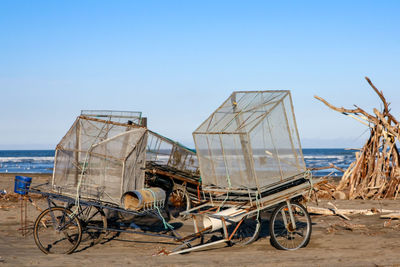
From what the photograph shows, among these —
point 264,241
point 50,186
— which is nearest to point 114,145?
point 50,186

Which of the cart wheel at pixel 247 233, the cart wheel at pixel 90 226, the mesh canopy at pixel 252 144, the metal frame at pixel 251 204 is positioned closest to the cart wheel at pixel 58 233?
the cart wheel at pixel 90 226

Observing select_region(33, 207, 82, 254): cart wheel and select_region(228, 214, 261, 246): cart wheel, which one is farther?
select_region(228, 214, 261, 246): cart wheel

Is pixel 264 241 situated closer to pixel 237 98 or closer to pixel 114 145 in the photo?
pixel 237 98

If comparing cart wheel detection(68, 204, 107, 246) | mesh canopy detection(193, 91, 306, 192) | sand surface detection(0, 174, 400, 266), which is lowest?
sand surface detection(0, 174, 400, 266)

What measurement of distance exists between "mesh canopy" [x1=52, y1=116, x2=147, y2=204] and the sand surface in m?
1.19

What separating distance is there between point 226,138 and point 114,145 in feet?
7.92

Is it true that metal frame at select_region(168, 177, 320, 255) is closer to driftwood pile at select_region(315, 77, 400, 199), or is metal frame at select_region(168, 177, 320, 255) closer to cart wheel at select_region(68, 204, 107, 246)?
cart wheel at select_region(68, 204, 107, 246)

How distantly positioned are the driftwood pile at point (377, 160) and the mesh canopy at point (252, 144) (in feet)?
24.4

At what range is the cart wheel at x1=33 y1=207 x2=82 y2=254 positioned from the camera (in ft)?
28.1

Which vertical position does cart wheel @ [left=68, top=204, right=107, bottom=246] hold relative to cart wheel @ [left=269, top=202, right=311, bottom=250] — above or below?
above

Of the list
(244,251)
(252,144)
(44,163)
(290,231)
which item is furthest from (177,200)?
(44,163)

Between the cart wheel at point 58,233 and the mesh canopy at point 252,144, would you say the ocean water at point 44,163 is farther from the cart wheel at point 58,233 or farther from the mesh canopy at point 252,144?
the mesh canopy at point 252,144

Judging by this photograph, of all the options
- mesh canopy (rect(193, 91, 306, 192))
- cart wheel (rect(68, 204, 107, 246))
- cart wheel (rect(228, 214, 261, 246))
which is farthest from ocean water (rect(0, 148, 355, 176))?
mesh canopy (rect(193, 91, 306, 192))

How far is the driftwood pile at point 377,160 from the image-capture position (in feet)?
52.2
